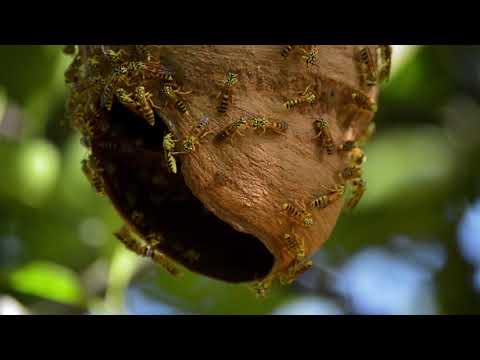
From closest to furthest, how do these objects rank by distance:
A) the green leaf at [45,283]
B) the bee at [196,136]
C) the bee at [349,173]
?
the bee at [196,136], the bee at [349,173], the green leaf at [45,283]

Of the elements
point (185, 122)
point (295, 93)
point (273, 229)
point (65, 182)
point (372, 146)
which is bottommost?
point (273, 229)

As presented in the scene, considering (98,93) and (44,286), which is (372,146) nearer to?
(44,286)

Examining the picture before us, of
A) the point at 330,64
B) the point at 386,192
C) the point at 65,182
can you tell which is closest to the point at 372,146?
the point at 386,192

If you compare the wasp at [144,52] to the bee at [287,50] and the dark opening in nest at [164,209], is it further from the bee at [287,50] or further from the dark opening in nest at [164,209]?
the bee at [287,50]

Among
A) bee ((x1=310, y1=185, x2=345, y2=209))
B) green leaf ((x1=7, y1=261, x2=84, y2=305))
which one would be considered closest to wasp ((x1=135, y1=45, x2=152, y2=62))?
bee ((x1=310, y1=185, x2=345, y2=209))

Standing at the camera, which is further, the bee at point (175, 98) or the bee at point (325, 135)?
the bee at point (325, 135)

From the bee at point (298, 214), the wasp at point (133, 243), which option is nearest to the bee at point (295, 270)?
the bee at point (298, 214)
